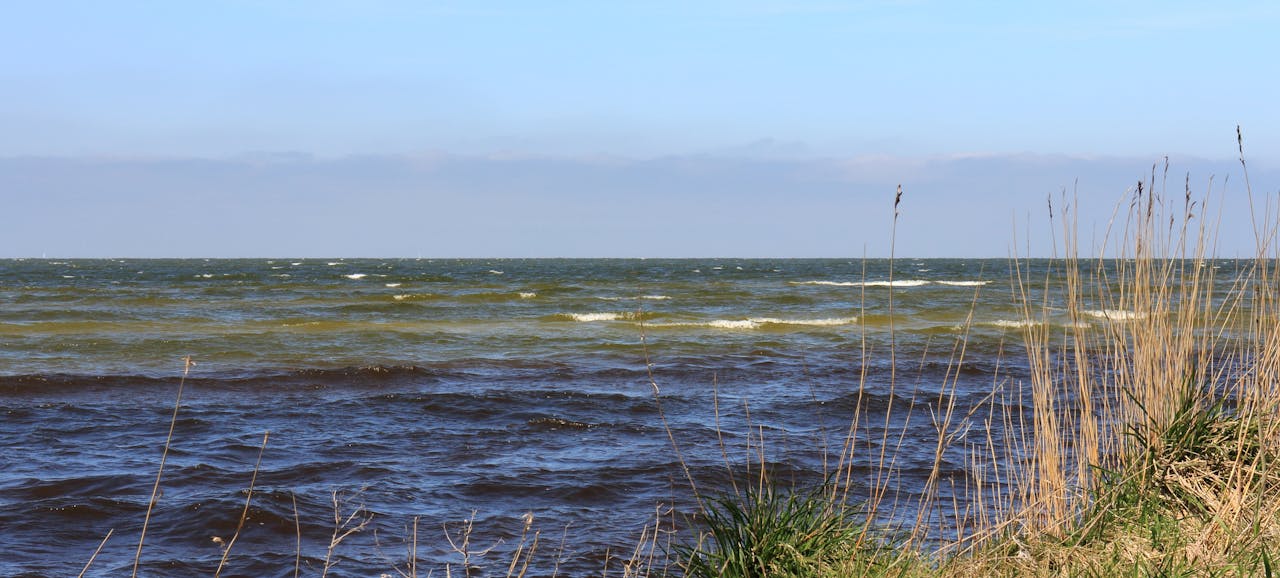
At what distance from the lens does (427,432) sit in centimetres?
805

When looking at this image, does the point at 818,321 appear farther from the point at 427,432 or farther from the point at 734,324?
the point at 427,432

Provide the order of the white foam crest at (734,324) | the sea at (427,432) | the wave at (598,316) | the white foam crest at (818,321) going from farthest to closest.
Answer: the wave at (598,316)
the white foam crest at (818,321)
the white foam crest at (734,324)
the sea at (427,432)

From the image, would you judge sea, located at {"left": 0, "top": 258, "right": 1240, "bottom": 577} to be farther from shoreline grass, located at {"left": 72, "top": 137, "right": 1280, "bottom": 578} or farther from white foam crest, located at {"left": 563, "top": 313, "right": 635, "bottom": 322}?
white foam crest, located at {"left": 563, "top": 313, "right": 635, "bottom": 322}

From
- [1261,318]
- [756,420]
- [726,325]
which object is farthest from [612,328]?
[1261,318]

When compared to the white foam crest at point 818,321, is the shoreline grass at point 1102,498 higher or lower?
higher

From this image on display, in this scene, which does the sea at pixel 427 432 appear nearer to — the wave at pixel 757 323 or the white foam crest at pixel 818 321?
the wave at pixel 757 323

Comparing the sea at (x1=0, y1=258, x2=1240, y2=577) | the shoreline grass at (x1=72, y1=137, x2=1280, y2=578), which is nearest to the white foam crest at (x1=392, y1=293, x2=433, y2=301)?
the sea at (x1=0, y1=258, x2=1240, y2=577)

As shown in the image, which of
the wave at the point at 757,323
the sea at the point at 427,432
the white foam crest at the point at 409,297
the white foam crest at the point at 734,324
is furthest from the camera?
the white foam crest at the point at 409,297

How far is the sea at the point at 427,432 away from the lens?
16.0 ft

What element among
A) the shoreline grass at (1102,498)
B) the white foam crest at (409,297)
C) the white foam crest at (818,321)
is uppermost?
the shoreline grass at (1102,498)

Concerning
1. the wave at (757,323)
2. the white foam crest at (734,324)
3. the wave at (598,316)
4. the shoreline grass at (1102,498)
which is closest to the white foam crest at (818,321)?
the wave at (757,323)

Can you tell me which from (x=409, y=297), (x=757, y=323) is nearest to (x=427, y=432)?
(x=757, y=323)

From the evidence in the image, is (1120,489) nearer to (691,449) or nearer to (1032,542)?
(1032,542)

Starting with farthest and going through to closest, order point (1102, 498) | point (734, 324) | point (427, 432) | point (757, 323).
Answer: point (757, 323), point (734, 324), point (427, 432), point (1102, 498)
